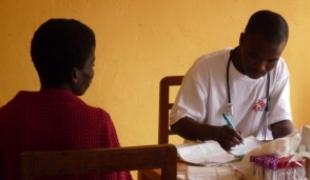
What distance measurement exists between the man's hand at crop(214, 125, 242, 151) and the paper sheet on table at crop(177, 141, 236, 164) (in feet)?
0.10

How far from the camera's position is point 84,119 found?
1.20 m

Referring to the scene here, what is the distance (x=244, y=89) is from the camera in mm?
1957

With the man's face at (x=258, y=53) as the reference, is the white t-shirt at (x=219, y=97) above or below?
below

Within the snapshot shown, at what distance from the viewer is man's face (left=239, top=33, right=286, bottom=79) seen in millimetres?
1809

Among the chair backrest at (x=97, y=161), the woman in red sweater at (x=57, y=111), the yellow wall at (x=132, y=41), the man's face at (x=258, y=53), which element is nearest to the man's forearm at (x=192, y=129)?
the man's face at (x=258, y=53)

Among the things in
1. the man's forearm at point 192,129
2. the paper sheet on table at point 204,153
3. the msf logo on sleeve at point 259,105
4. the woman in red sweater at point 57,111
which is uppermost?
the woman in red sweater at point 57,111

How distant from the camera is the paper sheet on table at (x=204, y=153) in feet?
5.35

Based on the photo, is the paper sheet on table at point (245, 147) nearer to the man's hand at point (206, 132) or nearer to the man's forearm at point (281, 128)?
the man's hand at point (206, 132)

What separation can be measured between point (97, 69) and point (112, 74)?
0.09 meters

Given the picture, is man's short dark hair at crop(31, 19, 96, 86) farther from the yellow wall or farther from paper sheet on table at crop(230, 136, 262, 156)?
the yellow wall

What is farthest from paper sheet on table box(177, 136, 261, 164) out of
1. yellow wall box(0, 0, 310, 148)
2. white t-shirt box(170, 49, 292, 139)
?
yellow wall box(0, 0, 310, 148)

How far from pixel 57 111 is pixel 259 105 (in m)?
1.02

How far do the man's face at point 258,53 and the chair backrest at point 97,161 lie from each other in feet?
2.70

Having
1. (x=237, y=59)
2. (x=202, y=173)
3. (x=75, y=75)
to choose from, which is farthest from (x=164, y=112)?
(x=75, y=75)
